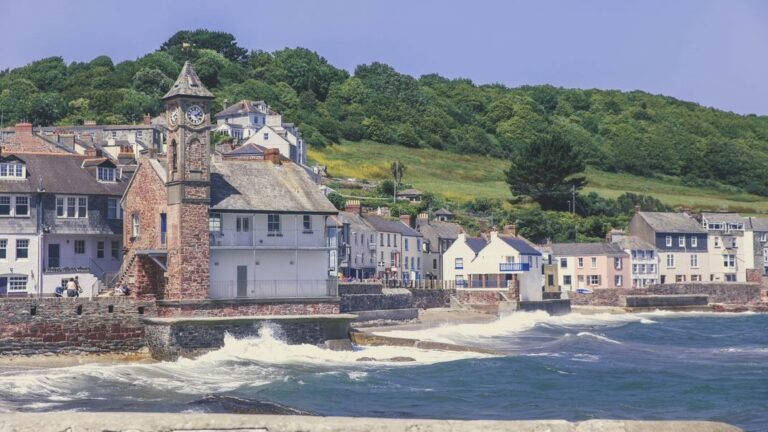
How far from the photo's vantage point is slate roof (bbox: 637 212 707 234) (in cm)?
10700

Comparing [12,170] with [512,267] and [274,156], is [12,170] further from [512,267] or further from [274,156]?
[512,267]

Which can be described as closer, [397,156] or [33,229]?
[33,229]

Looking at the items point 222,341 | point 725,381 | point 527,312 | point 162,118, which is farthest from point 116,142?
point 725,381

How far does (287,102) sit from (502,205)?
49.1 meters

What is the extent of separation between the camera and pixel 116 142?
9444cm

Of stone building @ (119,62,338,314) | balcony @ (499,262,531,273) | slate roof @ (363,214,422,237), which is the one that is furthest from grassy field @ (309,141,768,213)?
stone building @ (119,62,338,314)

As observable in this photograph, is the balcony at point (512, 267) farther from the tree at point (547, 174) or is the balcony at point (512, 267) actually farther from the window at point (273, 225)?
the tree at point (547, 174)

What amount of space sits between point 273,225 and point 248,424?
31072mm

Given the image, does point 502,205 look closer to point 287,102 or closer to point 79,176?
point 287,102

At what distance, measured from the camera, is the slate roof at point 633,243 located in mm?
103188

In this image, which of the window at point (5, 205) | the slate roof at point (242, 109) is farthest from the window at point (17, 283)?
the slate roof at point (242, 109)

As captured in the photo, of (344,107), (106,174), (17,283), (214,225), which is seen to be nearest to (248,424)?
(214,225)

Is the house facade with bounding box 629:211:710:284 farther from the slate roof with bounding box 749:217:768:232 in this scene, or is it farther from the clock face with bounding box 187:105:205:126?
the clock face with bounding box 187:105:205:126

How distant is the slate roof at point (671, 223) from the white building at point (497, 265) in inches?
1009
